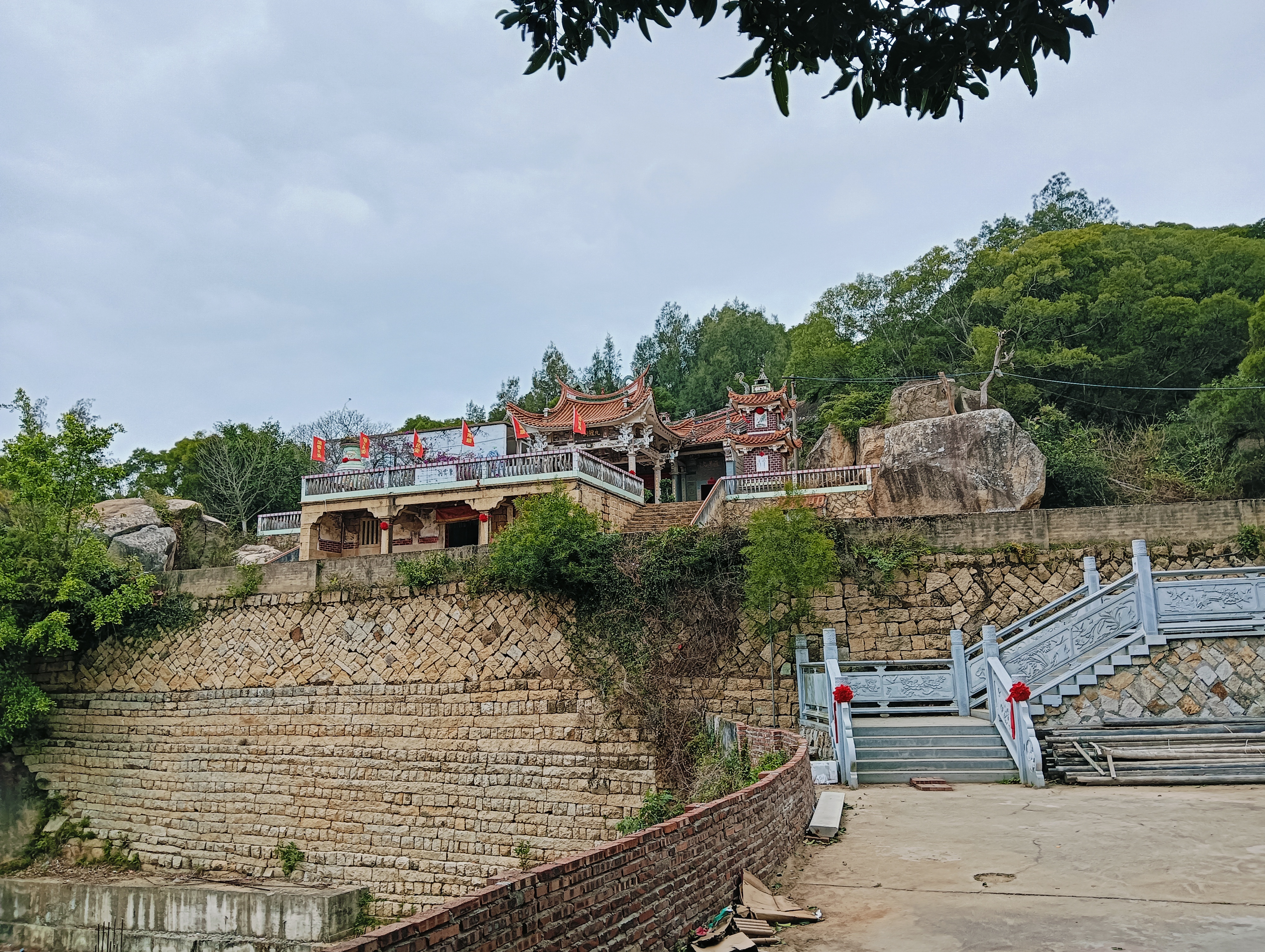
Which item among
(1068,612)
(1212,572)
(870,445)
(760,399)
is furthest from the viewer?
(760,399)

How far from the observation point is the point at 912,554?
49.6 feet

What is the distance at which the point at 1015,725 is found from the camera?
406 inches

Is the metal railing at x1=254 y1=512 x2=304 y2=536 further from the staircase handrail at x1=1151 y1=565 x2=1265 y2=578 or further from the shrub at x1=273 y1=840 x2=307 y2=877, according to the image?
the staircase handrail at x1=1151 y1=565 x2=1265 y2=578

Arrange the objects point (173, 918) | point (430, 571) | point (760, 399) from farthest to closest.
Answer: point (760, 399) → point (430, 571) → point (173, 918)

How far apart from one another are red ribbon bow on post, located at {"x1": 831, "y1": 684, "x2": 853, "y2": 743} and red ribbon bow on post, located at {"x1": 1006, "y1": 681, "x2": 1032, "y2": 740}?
177cm

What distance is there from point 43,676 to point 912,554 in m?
19.2

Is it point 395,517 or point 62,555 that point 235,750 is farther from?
point 395,517

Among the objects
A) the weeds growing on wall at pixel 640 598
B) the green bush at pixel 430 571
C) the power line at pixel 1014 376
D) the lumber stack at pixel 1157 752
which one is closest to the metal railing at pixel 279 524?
the green bush at pixel 430 571

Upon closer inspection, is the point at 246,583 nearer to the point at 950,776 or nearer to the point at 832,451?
the point at 950,776

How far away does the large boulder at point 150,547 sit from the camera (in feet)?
73.7

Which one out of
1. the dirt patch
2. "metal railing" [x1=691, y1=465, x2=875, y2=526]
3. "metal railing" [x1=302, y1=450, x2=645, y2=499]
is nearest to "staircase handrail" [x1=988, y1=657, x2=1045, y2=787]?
the dirt patch

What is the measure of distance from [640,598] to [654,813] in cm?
601

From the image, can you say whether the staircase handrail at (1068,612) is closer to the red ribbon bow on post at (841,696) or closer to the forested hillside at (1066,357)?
the red ribbon bow on post at (841,696)

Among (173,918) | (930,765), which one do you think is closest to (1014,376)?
(930,765)
